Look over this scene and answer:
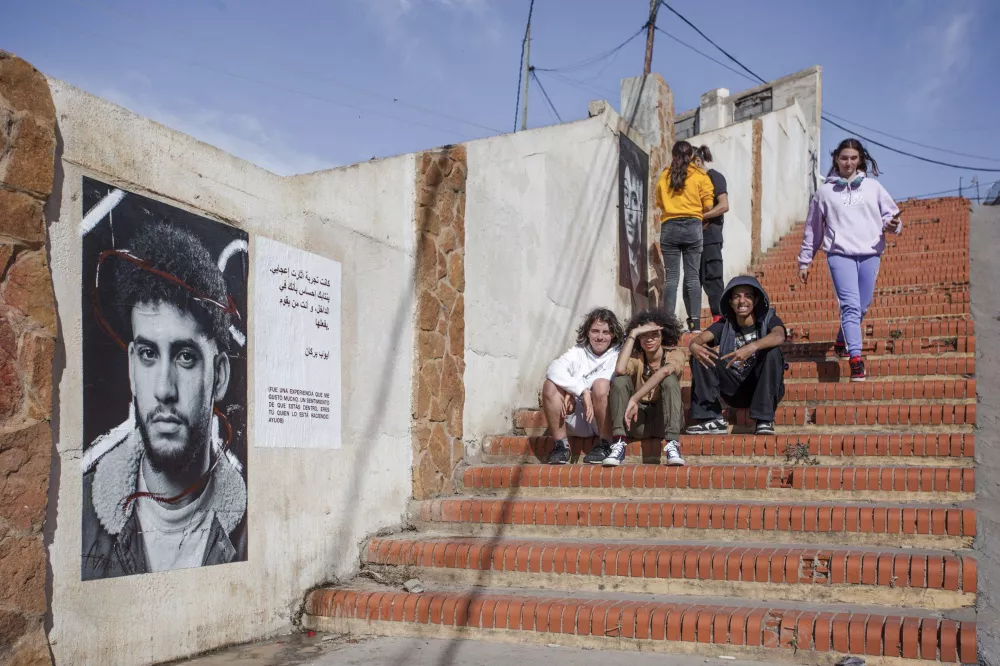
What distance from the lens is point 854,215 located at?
6.80 m

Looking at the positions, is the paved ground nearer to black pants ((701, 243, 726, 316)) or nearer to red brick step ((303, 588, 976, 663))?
red brick step ((303, 588, 976, 663))

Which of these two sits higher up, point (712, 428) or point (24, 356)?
point (24, 356)

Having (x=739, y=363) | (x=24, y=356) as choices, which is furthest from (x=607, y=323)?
(x=24, y=356)

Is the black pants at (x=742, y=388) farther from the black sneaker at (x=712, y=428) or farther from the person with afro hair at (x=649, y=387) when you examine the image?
the person with afro hair at (x=649, y=387)

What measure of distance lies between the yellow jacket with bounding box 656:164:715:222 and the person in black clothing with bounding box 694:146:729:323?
0.22 feet

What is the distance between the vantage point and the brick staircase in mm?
4012

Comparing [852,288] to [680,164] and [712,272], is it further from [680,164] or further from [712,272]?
[680,164]

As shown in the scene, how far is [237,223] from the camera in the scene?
15.6 ft

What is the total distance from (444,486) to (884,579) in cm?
297

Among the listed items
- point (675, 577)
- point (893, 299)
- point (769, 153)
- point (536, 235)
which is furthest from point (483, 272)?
point (769, 153)

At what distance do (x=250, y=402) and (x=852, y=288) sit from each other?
14.5ft

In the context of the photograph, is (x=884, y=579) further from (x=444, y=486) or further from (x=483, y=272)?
(x=483, y=272)

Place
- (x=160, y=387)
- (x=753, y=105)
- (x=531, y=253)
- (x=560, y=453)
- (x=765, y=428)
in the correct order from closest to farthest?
1. (x=160, y=387)
2. (x=765, y=428)
3. (x=560, y=453)
4. (x=531, y=253)
5. (x=753, y=105)

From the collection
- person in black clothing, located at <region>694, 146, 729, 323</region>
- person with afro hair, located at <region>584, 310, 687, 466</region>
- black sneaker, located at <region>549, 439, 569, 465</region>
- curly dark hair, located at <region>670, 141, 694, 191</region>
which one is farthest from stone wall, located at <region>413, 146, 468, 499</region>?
person in black clothing, located at <region>694, 146, 729, 323</region>
